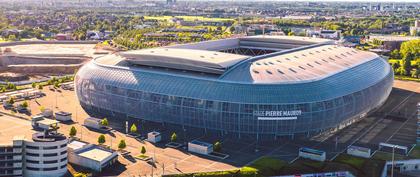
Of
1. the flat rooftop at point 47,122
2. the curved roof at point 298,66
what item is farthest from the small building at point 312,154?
the flat rooftop at point 47,122

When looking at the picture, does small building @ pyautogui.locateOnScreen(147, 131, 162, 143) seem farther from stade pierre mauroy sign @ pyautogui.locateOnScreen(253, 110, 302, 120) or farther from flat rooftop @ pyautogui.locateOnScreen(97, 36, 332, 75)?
stade pierre mauroy sign @ pyautogui.locateOnScreen(253, 110, 302, 120)

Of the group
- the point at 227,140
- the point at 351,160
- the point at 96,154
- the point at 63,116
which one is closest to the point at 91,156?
the point at 96,154

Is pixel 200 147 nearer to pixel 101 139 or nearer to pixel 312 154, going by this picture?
pixel 101 139

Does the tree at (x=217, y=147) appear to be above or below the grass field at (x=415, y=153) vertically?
above

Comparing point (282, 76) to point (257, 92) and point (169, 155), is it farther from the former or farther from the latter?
point (169, 155)

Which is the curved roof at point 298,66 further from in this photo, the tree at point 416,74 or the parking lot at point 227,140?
the tree at point 416,74

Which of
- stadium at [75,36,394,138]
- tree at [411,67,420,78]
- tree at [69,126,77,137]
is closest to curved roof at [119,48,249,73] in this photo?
stadium at [75,36,394,138]
